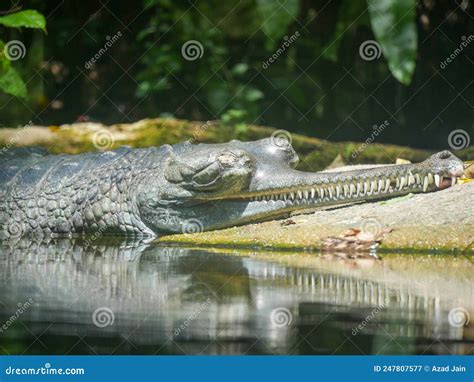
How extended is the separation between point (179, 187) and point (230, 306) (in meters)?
2.14

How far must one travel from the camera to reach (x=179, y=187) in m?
5.39

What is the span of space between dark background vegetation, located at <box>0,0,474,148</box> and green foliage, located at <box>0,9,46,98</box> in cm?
122

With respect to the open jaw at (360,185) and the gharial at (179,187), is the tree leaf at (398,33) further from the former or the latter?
the open jaw at (360,185)

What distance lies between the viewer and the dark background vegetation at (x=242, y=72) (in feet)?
25.0

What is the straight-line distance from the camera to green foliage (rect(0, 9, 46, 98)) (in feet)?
19.1

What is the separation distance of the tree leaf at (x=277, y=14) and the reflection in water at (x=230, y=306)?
10.2 feet

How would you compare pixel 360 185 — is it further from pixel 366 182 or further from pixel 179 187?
pixel 179 187

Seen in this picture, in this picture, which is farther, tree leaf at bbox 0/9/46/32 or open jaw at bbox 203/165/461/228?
tree leaf at bbox 0/9/46/32

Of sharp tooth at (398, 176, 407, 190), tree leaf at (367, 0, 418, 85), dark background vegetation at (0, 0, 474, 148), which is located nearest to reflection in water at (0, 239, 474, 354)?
sharp tooth at (398, 176, 407, 190)

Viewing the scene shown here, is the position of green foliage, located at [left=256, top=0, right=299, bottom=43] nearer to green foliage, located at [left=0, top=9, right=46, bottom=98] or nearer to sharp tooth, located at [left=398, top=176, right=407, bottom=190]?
green foliage, located at [left=0, top=9, right=46, bottom=98]

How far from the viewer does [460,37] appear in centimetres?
749

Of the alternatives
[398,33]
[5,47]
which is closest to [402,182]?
[398,33]

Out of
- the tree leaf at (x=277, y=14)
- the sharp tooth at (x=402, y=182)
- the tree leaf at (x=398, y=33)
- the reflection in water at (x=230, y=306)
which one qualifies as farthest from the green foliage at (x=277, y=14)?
the reflection in water at (x=230, y=306)

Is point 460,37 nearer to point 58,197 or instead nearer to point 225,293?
point 58,197
